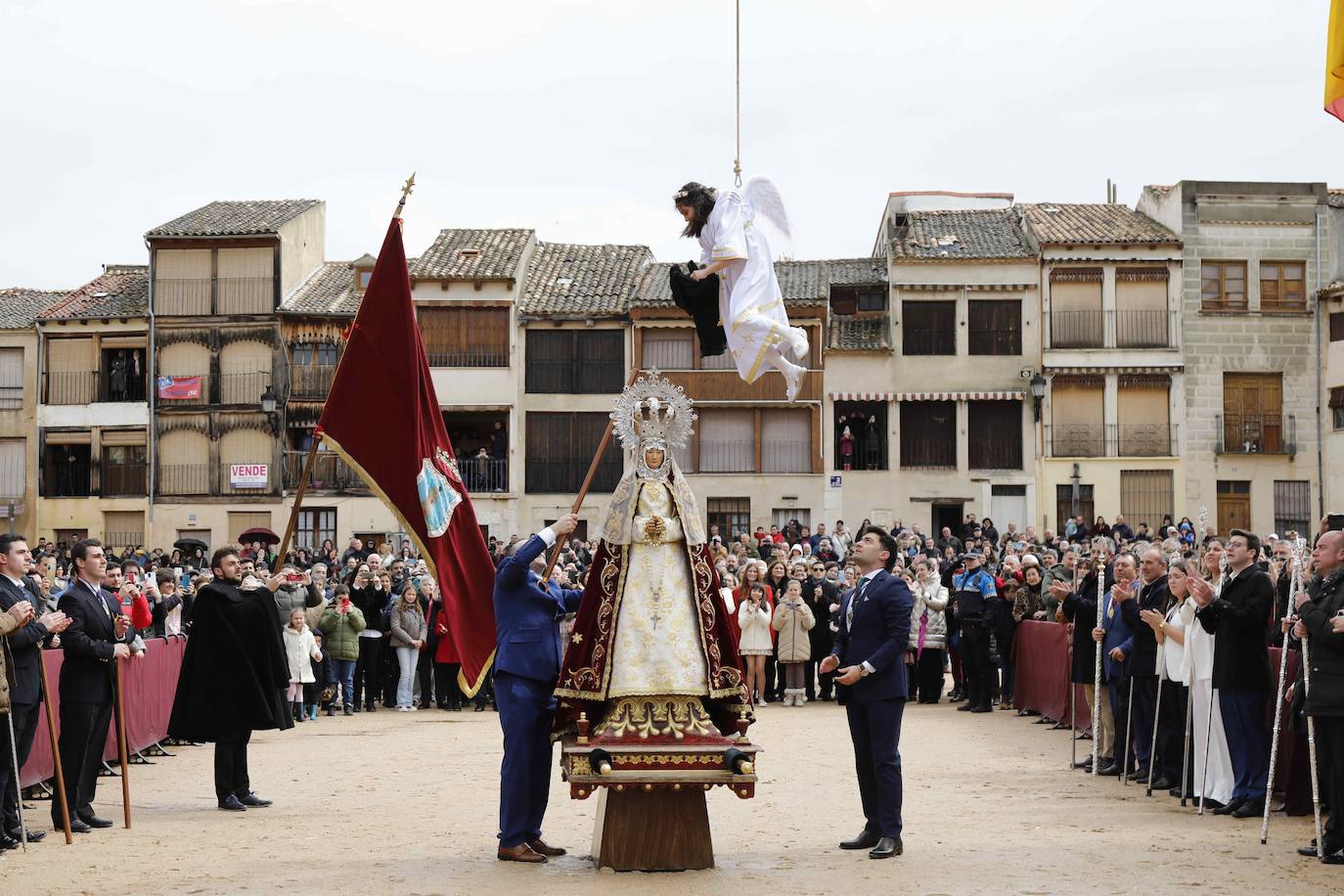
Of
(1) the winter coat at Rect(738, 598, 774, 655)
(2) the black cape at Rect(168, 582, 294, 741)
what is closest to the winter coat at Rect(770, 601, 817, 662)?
(1) the winter coat at Rect(738, 598, 774, 655)

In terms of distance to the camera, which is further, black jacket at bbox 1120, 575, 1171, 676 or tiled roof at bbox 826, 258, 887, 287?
tiled roof at bbox 826, 258, 887, 287

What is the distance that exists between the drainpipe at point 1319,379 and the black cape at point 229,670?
36076mm

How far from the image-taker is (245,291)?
153 feet

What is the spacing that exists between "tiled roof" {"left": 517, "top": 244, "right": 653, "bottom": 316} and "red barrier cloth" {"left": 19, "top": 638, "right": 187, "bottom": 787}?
26.9 metres

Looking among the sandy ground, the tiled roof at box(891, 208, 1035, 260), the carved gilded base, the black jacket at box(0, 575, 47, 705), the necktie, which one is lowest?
the sandy ground

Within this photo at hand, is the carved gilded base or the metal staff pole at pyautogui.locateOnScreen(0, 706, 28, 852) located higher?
the carved gilded base

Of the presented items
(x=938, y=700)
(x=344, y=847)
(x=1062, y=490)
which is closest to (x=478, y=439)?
(x=1062, y=490)

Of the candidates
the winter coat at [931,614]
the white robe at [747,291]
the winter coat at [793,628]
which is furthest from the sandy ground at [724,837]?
the winter coat at [793,628]

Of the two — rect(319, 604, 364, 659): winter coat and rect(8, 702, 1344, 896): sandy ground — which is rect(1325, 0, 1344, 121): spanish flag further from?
rect(319, 604, 364, 659): winter coat

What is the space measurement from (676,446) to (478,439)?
36.1 metres

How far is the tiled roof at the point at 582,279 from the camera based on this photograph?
4488 centimetres

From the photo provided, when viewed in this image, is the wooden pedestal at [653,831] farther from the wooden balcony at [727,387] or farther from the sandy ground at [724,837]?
the wooden balcony at [727,387]

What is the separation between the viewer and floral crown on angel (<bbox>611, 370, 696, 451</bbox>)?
1038cm

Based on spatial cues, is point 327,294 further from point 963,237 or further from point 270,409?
point 963,237
